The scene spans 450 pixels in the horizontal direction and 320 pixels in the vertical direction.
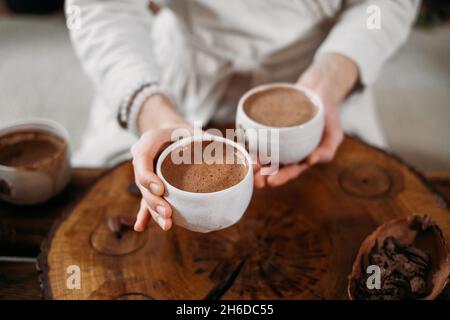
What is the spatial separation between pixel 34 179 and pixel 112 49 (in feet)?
1.16

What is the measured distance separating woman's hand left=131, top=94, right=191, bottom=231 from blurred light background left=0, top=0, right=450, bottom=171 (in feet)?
4.27

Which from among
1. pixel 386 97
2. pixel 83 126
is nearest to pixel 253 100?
pixel 83 126

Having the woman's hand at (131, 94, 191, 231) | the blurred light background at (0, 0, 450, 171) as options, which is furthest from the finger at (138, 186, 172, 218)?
the blurred light background at (0, 0, 450, 171)

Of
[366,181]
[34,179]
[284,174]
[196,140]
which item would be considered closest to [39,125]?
[34,179]

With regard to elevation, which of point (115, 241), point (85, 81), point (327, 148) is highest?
point (327, 148)

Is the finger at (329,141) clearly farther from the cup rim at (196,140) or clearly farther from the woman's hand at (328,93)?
the cup rim at (196,140)

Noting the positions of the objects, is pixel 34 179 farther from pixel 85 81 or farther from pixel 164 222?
pixel 85 81

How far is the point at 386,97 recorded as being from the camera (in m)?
2.57

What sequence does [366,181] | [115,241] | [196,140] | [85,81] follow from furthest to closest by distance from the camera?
[85,81] → [366,181] → [115,241] → [196,140]

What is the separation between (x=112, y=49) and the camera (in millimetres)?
1154

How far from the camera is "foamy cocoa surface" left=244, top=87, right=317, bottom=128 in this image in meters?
0.95

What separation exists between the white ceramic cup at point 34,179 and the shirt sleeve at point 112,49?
0.56 ft

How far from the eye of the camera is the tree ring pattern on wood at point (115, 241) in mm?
951

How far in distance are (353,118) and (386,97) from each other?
53.8 inches
